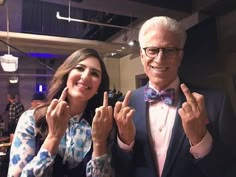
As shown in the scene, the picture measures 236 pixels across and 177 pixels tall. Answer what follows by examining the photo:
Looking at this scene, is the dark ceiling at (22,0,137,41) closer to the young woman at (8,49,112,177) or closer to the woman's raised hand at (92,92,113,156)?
the young woman at (8,49,112,177)

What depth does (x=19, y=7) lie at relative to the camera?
5570mm

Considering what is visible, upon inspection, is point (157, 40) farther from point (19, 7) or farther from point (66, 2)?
point (19, 7)

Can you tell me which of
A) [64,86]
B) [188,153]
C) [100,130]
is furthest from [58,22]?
[188,153]

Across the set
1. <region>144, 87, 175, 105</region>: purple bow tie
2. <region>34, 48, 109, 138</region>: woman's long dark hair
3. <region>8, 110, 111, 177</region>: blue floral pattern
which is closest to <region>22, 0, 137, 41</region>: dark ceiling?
<region>34, 48, 109, 138</region>: woman's long dark hair

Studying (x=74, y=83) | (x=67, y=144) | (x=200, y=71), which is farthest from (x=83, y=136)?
(x=200, y=71)

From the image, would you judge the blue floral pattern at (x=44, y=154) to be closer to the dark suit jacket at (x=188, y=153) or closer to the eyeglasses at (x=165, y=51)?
the dark suit jacket at (x=188, y=153)

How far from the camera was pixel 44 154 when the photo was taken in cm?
114

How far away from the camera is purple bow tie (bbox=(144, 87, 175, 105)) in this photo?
53.1 inches

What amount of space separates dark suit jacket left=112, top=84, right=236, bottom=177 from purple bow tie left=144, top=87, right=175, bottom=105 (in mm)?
44

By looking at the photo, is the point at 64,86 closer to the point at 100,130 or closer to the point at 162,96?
the point at 100,130

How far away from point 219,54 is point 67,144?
3250mm

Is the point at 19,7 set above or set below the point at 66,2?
above

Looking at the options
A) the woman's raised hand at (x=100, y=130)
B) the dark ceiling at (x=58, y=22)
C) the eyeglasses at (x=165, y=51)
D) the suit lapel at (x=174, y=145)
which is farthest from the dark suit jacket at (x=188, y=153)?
the dark ceiling at (x=58, y=22)

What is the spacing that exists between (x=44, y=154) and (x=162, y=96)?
0.61m
